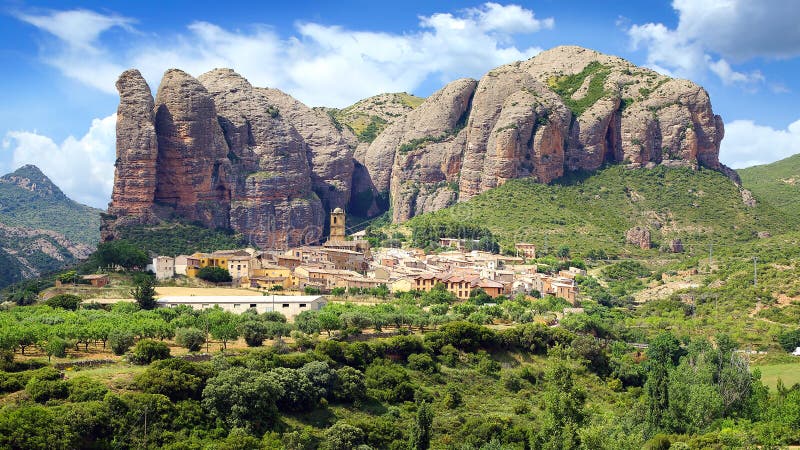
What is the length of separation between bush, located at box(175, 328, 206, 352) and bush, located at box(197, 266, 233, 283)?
36.5 meters

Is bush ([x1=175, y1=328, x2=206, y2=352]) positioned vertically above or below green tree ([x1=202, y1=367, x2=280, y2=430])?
above

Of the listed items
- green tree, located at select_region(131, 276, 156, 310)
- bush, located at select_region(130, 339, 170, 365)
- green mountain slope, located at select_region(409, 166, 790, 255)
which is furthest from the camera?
green mountain slope, located at select_region(409, 166, 790, 255)

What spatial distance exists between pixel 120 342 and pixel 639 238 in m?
85.9

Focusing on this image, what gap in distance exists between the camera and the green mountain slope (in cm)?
12688

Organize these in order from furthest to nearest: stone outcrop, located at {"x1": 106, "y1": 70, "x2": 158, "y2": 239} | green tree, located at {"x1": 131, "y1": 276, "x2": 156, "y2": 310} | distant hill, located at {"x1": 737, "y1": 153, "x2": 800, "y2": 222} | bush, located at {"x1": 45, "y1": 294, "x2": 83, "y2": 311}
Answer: distant hill, located at {"x1": 737, "y1": 153, "x2": 800, "y2": 222} < stone outcrop, located at {"x1": 106, "y1": 70, "x2": 158, "y2": 239} < green tree, located at {"x1": 131, "y1": 276, "x2": 156, "y2": 310} < bush, located at {"x1": 45, "y1": 294, "x2": 83, "y2": 311}

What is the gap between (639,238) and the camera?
125 meters

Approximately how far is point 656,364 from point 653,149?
9357 centimetres

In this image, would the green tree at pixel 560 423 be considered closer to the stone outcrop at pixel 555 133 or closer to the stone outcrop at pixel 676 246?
the stone outcrop at pixel 676 246

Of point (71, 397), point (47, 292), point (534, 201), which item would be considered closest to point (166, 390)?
point (71, 397)

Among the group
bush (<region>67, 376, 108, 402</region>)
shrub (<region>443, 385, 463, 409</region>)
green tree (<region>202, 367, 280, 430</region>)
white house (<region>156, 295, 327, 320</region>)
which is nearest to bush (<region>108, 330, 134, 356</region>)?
bush (<region>67, 376, 108, 402</region>)

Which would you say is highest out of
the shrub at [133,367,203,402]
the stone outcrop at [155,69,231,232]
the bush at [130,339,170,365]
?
the stone outcrop at [155,69,231,232]

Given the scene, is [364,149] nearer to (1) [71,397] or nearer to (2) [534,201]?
(2) [534,201]

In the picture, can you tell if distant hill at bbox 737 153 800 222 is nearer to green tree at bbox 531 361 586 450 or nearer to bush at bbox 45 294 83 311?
green tree at bbox 531 361 586 450

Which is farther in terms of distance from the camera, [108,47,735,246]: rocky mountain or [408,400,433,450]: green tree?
[108,47,735,246]: rocky mountain
